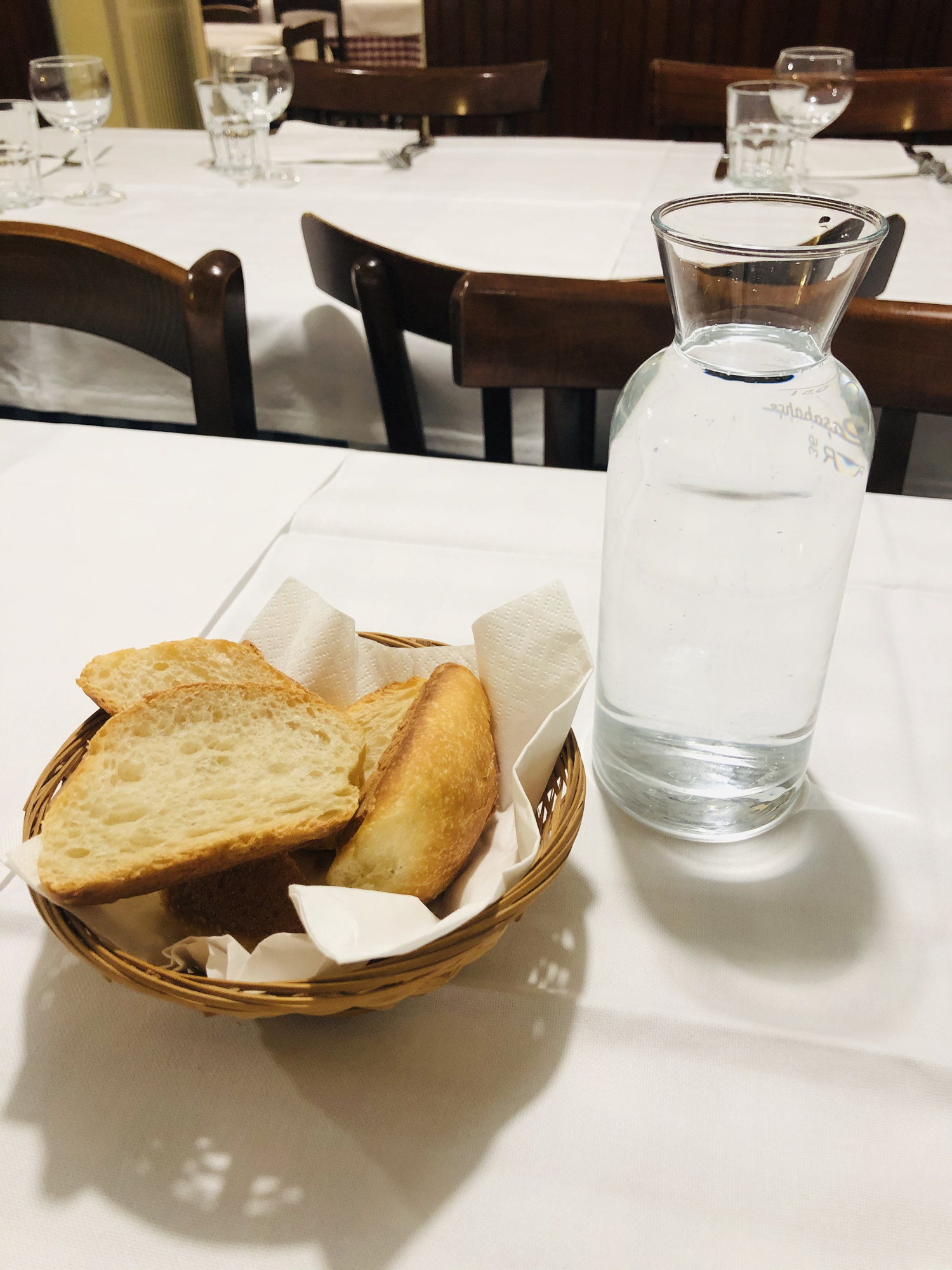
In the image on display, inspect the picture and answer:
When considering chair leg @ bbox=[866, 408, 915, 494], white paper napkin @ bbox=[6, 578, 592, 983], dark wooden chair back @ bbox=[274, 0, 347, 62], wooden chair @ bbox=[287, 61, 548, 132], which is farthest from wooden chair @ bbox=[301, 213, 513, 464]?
dark wooden chair back @ bbox=[274, 0, 347, 62]

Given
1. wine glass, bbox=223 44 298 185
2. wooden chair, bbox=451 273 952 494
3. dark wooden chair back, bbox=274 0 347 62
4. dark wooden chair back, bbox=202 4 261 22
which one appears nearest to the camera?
wooden chair, bbox=451 273 952 494

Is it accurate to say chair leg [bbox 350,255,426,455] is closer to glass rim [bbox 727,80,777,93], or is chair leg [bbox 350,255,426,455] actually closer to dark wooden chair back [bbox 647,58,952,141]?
glass rim [bbox 727,80,777,93]

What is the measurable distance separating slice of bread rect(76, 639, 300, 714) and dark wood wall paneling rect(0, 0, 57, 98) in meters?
3.09

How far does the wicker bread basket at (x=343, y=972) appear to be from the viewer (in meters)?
0.28

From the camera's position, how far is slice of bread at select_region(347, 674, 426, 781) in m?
0.40

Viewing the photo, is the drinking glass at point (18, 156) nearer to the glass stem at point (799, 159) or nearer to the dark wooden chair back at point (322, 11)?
the glass stem at point (799, 159)

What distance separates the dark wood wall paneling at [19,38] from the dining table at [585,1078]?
3096mm

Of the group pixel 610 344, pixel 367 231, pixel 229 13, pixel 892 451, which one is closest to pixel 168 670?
pixel 610 344

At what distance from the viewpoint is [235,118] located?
1.41 m

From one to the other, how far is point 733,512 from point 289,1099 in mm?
254

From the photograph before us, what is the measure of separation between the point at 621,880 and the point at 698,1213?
0.43ft

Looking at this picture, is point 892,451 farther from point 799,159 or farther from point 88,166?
point 88,166

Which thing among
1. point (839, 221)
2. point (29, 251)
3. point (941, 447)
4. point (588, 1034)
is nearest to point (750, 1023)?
point (588, 1034)

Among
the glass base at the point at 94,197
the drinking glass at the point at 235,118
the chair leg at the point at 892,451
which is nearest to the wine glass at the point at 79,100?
the glass base at the point at 94,197
